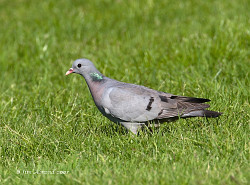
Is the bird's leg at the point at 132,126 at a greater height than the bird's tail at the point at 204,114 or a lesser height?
lesser

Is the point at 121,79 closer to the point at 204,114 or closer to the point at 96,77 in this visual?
the point at 96,77

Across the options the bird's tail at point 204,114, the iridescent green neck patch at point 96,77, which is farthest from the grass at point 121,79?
the iridescent green neck patch at point 96,77

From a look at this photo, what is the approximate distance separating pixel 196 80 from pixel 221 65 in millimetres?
781

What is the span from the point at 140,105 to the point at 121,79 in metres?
2.01

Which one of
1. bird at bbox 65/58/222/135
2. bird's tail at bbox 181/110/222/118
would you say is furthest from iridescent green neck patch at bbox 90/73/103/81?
bird's tail at bbox 181/110/222/118

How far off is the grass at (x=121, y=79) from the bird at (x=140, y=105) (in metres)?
0.19

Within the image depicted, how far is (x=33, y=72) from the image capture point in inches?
304

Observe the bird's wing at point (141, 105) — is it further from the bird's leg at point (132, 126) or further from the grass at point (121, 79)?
the grass at point (121, 79)

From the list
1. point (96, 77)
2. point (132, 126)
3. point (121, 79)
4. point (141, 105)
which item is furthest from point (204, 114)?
point (121, 79)

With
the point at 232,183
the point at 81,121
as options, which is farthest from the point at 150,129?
the point at 232,183

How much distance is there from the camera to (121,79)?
268 inches

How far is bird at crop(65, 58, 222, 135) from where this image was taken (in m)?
4.80

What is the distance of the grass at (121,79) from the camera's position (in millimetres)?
3846

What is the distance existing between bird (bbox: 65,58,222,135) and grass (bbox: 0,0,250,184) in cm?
19
